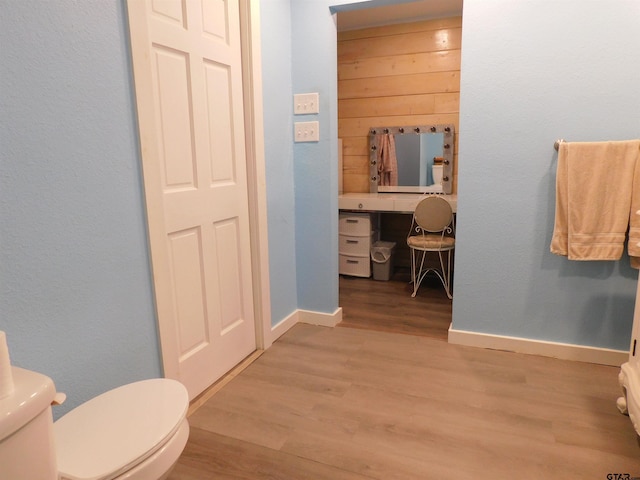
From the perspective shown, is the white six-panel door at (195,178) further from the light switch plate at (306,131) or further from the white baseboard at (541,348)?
the white baseboard at (541,348)

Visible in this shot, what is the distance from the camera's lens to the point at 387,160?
417 centimetres

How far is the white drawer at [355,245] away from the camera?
393 centimetres

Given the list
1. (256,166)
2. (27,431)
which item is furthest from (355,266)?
(27,431)

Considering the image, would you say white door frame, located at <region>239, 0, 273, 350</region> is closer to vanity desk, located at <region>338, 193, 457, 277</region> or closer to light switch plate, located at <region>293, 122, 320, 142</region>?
light switch plate, located at <region>293, 122, 320, 142</region>

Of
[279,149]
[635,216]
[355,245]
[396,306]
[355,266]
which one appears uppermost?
[279,149]

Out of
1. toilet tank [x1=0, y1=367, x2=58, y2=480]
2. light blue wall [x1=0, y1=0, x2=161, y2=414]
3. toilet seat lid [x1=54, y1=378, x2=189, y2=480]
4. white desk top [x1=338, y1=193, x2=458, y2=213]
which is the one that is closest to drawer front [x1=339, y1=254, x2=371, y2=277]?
white desk top [x1=338, y1=193, x2=458, y2=213]

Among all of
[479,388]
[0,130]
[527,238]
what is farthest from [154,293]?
[527,238]

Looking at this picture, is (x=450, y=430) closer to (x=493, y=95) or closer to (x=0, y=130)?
(x=493, y=95)

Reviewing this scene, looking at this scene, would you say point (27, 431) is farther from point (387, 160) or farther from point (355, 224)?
point (387, 160)

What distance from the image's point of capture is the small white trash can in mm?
3920

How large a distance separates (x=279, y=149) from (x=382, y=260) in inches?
66.8

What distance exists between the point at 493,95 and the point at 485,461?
1748mm

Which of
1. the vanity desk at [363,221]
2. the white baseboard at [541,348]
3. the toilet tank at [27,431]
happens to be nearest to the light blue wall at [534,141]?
the white baseboard at [541,348]

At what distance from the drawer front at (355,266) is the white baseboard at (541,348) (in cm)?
145
